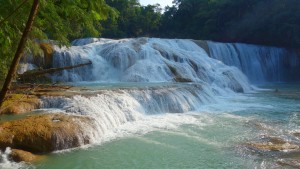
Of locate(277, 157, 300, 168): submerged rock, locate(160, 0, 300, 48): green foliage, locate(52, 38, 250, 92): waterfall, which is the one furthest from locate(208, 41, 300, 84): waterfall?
locate(277, 157, 300, 168): submerged rock

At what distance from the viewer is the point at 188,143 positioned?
8.34 m

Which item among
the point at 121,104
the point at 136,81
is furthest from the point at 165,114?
the point at 136,81

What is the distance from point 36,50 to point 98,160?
3.04 m

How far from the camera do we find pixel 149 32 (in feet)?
152

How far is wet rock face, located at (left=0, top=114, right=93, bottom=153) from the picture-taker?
7.08 metres

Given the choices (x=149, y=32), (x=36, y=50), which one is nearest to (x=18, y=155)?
(x=36, y=50)

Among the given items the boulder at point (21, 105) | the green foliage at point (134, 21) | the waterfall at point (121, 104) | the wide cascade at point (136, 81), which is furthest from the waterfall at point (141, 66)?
the green foliage at point (134, 21)

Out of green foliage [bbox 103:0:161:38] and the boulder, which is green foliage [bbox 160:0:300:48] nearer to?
green foliage [bbox 103:0:161:38]

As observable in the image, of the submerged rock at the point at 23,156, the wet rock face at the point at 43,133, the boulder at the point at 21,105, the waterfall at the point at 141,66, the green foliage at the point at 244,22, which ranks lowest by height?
the submerged rock at the point at 23,156

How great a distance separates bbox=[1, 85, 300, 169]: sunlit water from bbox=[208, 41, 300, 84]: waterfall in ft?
48.8

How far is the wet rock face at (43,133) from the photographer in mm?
7082

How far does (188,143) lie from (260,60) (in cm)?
2319

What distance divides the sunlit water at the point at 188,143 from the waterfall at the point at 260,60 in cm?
1486

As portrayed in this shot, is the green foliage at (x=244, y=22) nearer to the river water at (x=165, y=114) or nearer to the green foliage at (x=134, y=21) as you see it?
the green foliage at (x=134, y=21)
